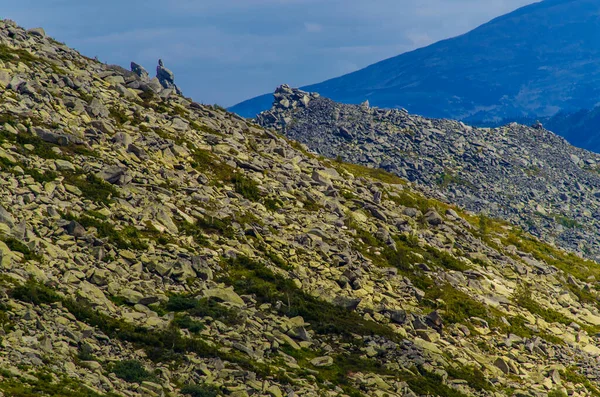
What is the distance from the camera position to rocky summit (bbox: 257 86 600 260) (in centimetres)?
Result: 11544

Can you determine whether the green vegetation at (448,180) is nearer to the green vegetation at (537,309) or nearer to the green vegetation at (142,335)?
the green vegetation at (537,309)

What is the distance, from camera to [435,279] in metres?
45.2

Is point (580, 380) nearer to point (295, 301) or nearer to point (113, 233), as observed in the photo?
point (295, 301)

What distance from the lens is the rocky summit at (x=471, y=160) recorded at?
11544 centimetres

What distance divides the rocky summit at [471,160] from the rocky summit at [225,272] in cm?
5549

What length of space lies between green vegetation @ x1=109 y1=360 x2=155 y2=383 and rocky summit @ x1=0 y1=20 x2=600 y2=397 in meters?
0.08

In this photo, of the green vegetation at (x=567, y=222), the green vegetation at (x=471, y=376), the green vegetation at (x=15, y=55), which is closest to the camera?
the green vegetation at (x=471, y=376)

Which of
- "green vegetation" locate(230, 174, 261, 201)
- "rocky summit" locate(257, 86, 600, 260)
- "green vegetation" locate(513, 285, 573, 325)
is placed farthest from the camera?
"rocky summit" locate(257, 86, 600, 260)

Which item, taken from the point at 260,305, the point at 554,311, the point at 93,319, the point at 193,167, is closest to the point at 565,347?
the point at 554,311

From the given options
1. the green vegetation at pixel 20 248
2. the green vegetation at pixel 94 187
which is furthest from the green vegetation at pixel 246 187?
the green vegetation at pixel 20 248

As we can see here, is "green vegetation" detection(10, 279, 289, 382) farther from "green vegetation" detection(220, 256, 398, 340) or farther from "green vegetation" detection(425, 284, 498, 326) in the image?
"green vegetation" detection(425, 284, 498, 326)

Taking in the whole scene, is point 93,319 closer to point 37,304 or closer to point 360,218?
point 37,304

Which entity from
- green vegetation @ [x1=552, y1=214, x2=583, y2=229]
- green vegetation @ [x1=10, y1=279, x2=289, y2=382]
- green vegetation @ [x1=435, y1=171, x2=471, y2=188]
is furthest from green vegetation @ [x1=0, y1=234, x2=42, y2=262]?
green vegetation @ [x1=552, y1=214, x2=583, y2=229]

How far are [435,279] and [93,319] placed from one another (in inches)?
913
